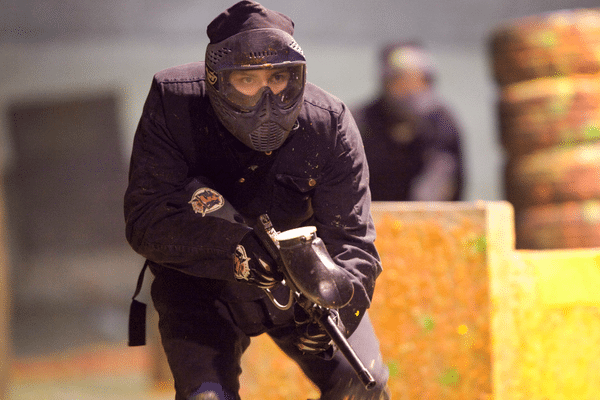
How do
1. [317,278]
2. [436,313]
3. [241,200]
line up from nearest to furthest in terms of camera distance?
1. [317,278]
2. [241,200]
3. [436,313]

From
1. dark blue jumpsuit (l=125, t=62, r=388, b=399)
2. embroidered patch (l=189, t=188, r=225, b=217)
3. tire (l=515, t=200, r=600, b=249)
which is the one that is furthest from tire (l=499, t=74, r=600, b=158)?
embroidered patch (l=189, t=188, r=225, b=217)

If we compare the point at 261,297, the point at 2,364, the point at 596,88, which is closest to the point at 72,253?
the point at 2,364

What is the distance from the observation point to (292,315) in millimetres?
2291

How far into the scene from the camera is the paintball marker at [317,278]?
185 centimetres

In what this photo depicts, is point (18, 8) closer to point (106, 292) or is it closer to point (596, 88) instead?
point (106, 292)

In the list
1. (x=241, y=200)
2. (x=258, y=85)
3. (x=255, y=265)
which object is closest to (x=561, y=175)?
(x=241, y=200)

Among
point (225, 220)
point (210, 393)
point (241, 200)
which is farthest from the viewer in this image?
point (241, 200)

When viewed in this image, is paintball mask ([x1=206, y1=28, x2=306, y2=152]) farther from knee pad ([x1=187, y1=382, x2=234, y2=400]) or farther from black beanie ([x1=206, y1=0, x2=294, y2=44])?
knee pad ([x1=187, y1=382, x2=234, y2=400])

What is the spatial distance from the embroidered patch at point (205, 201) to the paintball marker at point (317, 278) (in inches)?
10.5

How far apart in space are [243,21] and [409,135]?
3.31 meters

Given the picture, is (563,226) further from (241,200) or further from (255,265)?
(255,265)

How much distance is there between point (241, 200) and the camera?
7.55 ft

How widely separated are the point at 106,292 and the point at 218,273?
596cm

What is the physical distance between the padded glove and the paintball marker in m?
0.04
